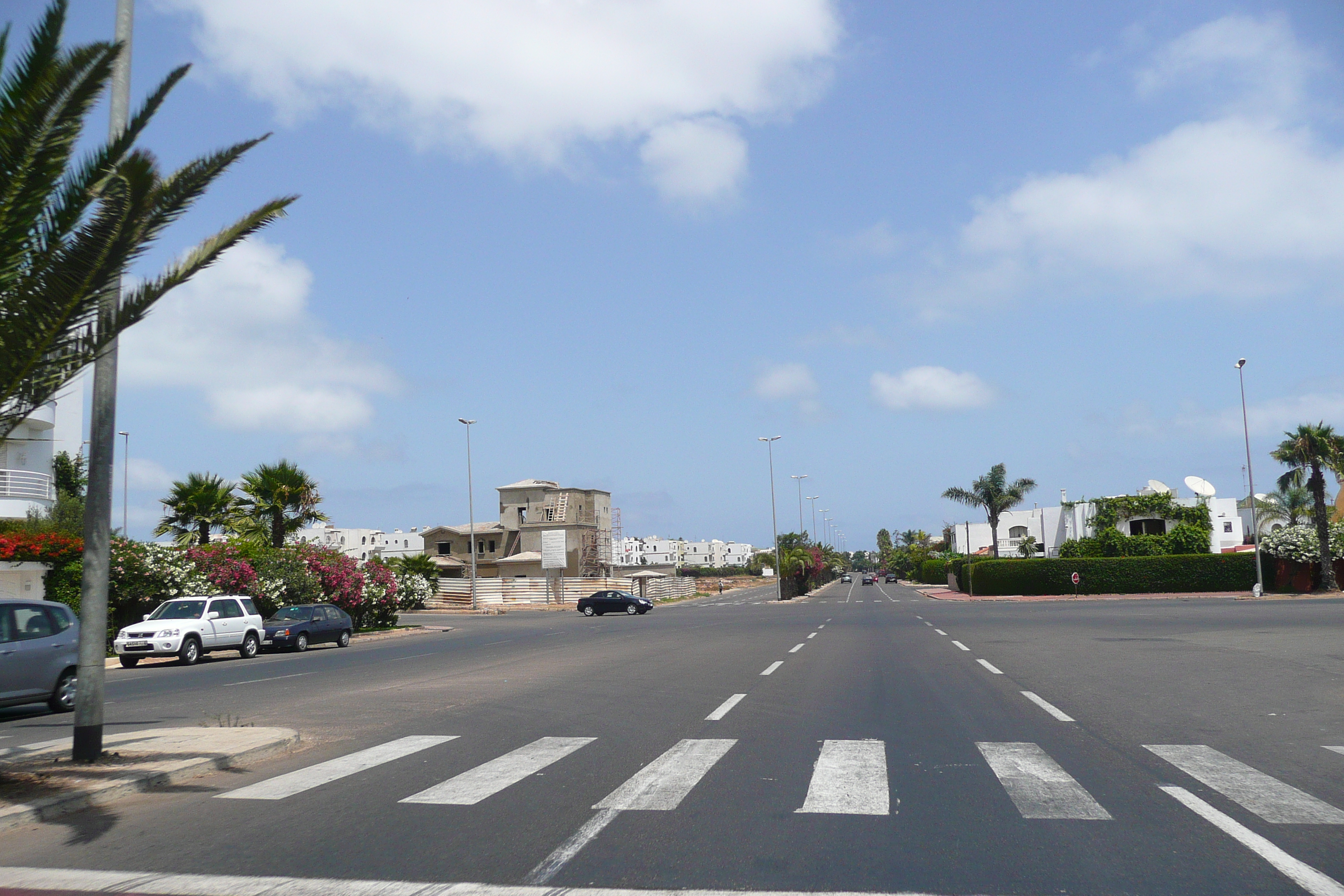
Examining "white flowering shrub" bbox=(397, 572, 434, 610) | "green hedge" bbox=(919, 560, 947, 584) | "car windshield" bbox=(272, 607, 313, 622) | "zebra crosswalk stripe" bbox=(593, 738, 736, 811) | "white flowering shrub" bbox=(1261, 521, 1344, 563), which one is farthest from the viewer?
"green hedge" bbox=(919, 560, 947, 584)

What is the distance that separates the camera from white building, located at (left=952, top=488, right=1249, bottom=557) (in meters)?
66.6

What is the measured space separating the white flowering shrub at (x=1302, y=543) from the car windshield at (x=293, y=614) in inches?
1956

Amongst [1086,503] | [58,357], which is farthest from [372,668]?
[1086,503]

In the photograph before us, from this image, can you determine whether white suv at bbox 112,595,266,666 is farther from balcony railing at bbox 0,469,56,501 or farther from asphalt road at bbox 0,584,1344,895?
balcony railing at bbox 0,469,56,501

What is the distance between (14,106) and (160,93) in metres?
0.98

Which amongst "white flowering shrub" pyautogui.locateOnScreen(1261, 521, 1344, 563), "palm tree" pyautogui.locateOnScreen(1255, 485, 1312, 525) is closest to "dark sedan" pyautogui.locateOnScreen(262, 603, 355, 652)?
"white flowering shrub" pyautogui.locateOnScreen(1261, 521, 1344, 563)

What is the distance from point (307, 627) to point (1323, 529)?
161 feet

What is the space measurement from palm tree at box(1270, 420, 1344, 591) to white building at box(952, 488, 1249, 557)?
10.7 metres

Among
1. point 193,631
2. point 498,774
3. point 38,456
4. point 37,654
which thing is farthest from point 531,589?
point 498,774

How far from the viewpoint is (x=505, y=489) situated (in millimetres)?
89750

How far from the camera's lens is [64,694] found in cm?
1420

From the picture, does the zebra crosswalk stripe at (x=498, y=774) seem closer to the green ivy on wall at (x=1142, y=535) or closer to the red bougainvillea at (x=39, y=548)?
the red bougainvillea at (x=39, y=548)

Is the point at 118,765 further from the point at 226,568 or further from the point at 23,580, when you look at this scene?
the point at 226,568

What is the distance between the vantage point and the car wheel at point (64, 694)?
14.1m
